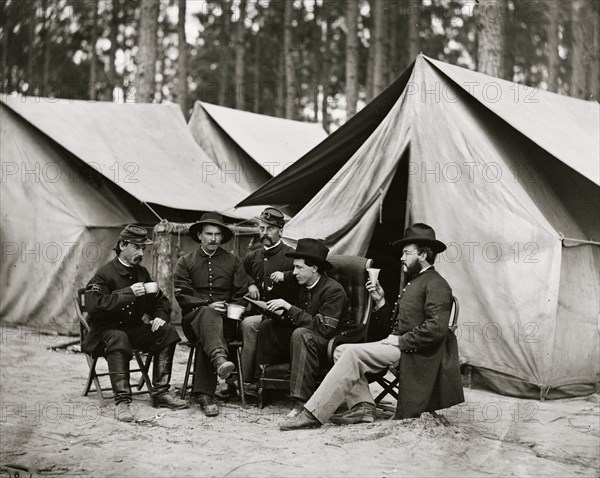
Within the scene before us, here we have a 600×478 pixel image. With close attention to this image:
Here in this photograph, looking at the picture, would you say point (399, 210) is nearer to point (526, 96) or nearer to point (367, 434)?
point (526, 96)

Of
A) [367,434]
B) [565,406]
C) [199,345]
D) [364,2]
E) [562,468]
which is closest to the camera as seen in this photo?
[562,468]

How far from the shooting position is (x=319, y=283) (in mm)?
5754

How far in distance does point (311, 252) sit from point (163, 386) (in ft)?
4.78

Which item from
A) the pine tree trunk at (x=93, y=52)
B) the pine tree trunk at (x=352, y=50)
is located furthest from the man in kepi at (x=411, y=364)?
the pine tree trunk at (x=93, y=52)

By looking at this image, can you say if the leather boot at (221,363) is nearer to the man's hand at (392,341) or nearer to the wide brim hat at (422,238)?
the man's hand at (392,341)

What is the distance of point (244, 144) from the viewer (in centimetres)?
1243

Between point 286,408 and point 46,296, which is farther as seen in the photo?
point 46,296

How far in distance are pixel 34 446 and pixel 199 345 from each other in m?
1.47

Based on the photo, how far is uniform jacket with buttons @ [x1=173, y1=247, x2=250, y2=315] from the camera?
609 centimetres

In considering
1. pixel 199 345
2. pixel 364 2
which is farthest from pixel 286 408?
pixel 364 2

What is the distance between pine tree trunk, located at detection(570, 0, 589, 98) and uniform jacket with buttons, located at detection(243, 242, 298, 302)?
44.8ft

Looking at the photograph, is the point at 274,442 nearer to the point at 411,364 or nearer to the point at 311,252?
the point at 411,364

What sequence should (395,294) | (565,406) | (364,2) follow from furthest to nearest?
(364,2) < (395,294) < (565,406)

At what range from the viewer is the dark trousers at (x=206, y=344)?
5.60 m
